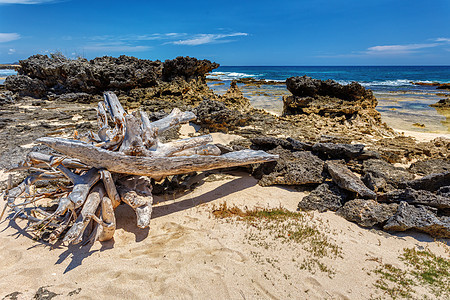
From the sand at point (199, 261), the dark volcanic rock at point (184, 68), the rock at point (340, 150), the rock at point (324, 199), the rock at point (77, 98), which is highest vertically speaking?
the dark volcanic rock at point (184, 68)

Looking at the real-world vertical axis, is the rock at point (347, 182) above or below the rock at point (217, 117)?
below

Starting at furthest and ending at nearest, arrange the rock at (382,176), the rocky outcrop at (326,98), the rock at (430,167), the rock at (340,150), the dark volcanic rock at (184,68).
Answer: the dark volcanic rock at (184,68)
the rocky outcrop at (326,98)
the rock at (340,150)
the rock at (430,167)
the rock at (382,176)

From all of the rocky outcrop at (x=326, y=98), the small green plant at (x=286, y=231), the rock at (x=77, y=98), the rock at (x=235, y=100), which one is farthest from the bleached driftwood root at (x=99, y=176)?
the rock at (x=77, y=98)

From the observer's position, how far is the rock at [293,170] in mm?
5486

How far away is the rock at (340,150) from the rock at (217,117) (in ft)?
14.2

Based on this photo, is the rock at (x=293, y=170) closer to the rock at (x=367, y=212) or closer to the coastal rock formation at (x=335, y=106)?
the rock at (x=367, y=212)

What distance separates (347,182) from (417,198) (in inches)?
45.9

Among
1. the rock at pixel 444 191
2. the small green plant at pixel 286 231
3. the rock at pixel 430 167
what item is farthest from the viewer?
the rock at pixel 430 167

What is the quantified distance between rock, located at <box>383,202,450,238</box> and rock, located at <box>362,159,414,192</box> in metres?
0.86

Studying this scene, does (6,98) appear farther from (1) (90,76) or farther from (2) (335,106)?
(2) (335,106)

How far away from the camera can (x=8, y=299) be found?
9.32 ft

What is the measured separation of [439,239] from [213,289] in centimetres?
379

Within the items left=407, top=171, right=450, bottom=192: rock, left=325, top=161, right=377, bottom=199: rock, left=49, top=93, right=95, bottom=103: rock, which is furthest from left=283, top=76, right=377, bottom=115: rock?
left=49, top=93, right=95, bottom=103: rock

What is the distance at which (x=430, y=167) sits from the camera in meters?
5.99
